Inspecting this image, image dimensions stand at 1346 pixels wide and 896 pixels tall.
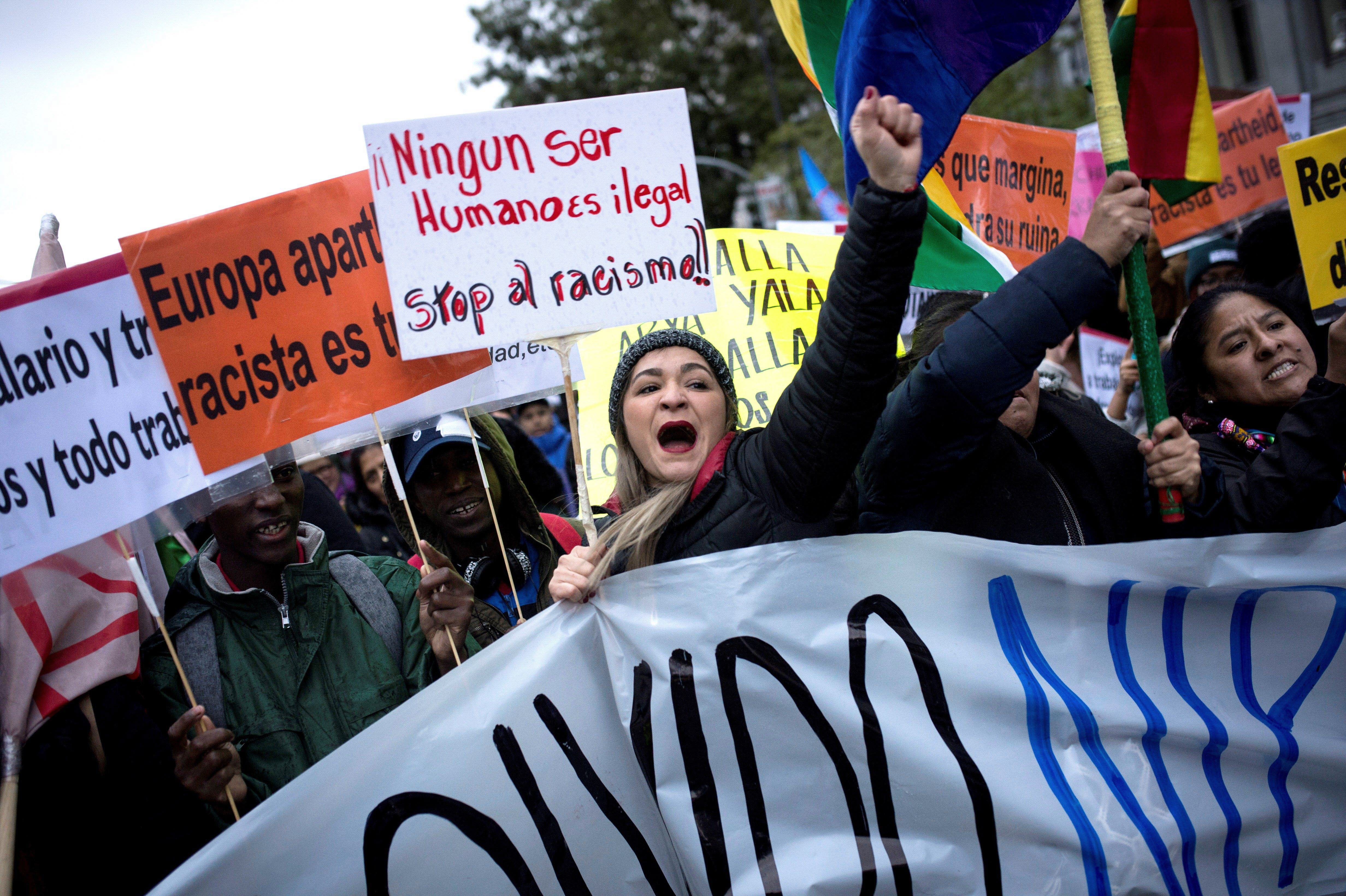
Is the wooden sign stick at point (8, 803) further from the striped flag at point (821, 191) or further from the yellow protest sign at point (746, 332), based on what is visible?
the striped flag at point (821, 191)

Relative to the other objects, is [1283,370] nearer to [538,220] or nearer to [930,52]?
[930,52]

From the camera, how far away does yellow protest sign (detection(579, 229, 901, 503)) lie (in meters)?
3.43

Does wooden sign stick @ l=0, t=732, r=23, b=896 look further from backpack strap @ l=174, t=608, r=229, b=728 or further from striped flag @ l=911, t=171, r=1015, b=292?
striped flag @ l=911, t=171, r=1015, b=292

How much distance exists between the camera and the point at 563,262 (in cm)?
202

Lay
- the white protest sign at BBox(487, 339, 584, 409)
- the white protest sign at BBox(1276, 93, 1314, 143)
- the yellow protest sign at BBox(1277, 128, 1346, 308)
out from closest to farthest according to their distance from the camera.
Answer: the yellow protest sign at BBox(1277, 128, 1346, 308)
the white protest sign at BBox(487, 339, 584, 409)
the white protest sign at BBox(1276, 93, 1314, 143)

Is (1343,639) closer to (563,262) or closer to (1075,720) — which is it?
(1075,720)

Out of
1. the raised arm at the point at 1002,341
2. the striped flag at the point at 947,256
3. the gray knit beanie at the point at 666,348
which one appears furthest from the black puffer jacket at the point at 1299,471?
the gray knit beanie at the point at 666,348

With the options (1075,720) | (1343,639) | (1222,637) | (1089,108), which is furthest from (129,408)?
(1089,108)

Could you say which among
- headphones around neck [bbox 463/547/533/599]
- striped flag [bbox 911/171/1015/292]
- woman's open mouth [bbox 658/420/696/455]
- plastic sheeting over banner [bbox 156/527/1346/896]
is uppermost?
striped flag [bbox 911/171/1015/292]

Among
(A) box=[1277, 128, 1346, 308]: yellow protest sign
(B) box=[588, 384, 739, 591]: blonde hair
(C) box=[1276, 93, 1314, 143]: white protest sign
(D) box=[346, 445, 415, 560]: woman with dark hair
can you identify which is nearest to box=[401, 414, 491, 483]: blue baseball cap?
(B) box=[588, 384, 739, 591]: blonde hair

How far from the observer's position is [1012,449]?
2076 millimetres

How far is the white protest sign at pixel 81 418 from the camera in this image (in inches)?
73.2

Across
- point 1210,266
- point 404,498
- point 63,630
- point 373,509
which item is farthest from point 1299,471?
point 373,509

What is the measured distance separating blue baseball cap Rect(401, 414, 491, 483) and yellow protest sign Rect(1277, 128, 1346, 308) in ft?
7.34
